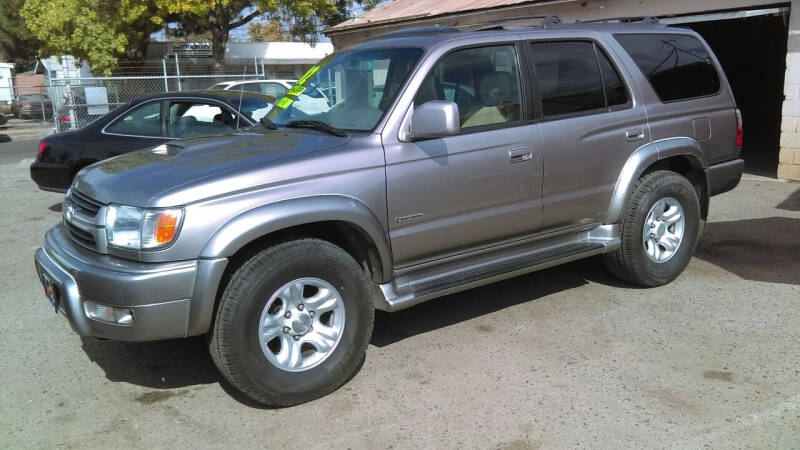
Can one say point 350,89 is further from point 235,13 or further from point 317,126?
point 235,13

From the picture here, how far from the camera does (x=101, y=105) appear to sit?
55.9 ft

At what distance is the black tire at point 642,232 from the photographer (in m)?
5.14

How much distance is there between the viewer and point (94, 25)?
25391 mm

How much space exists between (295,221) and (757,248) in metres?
4.97

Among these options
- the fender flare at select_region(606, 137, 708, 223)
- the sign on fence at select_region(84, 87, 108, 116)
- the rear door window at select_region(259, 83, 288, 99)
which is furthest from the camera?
the sign on fence at select_region(84, 87, 108, 116)

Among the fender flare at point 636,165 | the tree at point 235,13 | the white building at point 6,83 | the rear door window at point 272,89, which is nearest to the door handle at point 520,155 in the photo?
the fender flare at point 636,165

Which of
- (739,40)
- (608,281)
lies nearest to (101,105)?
(608,281)

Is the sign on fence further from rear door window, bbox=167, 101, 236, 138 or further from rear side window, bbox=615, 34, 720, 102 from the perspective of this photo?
rear side window, bbox=615, 34, 720, 102

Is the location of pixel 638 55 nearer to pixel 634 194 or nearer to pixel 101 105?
pixel 634 194

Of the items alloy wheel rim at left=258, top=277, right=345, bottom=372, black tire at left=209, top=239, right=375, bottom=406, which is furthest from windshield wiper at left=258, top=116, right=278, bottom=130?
alloy wheel rim at left=258, top=277, right=345, bottom=372

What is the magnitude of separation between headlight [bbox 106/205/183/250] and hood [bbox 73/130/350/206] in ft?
0.20

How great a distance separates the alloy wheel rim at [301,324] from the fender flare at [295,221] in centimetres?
33

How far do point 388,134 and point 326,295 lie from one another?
3.28 feet

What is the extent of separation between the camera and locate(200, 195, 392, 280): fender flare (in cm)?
339
